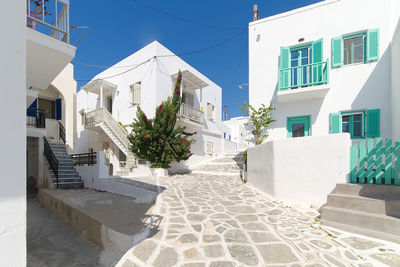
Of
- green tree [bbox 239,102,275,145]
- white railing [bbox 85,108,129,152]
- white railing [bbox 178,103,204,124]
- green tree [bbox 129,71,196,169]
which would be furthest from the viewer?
white railing [bbox 178,103,204,124]

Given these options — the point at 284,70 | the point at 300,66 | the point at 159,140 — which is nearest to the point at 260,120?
the point at 284,70

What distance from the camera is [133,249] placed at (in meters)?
3.10

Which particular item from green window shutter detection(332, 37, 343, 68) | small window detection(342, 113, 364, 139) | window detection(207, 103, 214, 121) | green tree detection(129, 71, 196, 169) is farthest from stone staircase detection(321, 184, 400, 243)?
window detection(207, 103, 214, 121)

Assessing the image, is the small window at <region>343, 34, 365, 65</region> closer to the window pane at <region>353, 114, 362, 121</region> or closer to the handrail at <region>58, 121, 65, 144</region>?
the window pane at <region>353, 114, 362, 121</region>

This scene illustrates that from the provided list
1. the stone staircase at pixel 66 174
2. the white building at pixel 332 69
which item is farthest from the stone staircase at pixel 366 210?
the stone staircase at pixel 66 174

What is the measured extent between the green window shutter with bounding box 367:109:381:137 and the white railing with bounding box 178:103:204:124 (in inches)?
368

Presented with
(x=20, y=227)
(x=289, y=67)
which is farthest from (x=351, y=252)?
(x=289, y=67)

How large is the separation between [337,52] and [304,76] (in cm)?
153

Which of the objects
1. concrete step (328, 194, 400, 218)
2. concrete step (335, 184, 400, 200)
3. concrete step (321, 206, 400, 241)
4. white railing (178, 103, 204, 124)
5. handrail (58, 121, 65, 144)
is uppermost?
white railing (178, 103, 204, 124)

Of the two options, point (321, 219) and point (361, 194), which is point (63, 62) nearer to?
point (321, 219)

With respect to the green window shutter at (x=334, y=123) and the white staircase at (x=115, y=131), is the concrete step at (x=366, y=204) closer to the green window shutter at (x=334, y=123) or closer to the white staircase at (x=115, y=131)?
the green window shutter at (x=334, y=123)

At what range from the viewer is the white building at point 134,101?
11445 millimetres

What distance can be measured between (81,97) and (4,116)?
20.0 metres

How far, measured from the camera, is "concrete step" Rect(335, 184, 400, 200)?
3713mm
